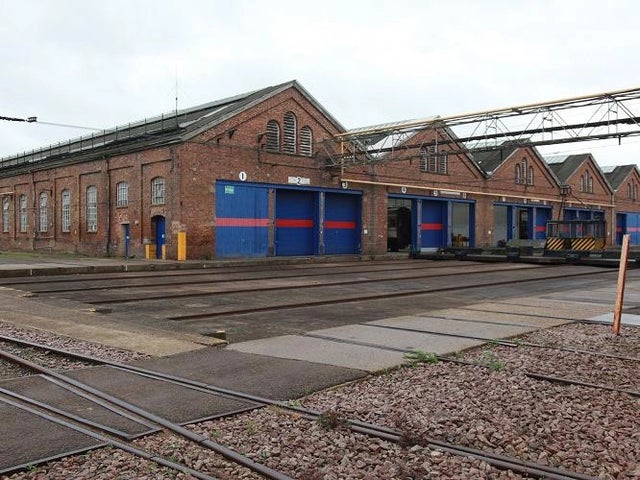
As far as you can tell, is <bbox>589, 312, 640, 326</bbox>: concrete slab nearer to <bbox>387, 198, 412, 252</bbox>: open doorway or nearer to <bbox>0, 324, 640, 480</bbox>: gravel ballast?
<bbox>0, 324, 640, 480</bbox>: gravel ballast

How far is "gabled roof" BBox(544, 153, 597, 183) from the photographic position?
5532 centimetres

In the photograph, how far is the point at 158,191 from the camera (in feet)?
97.8

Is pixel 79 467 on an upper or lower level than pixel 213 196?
lower

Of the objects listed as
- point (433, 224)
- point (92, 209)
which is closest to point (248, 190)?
point (92, 209)

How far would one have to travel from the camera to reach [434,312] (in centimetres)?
1195

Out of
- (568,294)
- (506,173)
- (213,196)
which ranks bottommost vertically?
(568,294)

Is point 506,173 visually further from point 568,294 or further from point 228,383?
point 228,383

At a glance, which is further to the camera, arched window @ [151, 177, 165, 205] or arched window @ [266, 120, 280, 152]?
arched window @ [266, 120, 280, 152]

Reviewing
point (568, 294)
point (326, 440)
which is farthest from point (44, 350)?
point (568, 294)

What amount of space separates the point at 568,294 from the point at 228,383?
40.7 feet

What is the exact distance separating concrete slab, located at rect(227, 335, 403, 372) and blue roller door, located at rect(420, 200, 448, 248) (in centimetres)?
3371

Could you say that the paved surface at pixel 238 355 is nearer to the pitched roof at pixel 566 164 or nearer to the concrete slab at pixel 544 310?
the concrete slab at pixel 544 310

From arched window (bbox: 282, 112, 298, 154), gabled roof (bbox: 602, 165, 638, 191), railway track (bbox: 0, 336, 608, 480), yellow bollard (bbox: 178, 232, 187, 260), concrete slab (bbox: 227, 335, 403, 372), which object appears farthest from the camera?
gabled roof (bbox: 602, 165, 638, 191)

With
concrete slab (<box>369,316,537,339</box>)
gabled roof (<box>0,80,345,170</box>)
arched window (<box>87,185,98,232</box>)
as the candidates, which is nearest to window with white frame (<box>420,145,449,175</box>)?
gabled roof (<box>0,80,345,170</box>)
